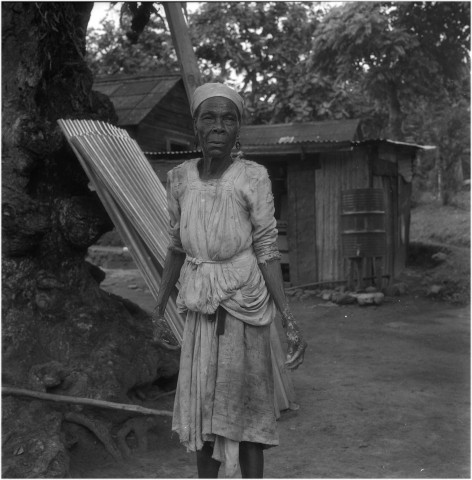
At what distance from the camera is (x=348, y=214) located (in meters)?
11.8

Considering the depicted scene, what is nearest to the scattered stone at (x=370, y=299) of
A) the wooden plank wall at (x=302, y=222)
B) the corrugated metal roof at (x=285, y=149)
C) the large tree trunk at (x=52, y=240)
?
the wooden plank wall at (x=302, y=222)

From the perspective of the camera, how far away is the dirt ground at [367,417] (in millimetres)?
4293

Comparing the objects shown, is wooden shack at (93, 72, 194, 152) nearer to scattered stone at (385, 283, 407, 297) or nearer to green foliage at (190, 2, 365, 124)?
green foliage at (190, 2, 365, 124)

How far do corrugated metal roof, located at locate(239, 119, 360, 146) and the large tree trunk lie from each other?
343 inches

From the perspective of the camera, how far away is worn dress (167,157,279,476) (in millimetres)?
2814

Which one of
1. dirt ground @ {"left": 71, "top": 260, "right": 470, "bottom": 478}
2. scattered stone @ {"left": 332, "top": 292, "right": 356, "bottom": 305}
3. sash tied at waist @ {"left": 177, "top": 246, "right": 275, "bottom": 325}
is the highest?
sash tied at waist @ {"left": 177, "top": 246, "right": 275, "bottom": 325}

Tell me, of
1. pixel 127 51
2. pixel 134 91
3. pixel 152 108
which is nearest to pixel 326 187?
pixel 152 108

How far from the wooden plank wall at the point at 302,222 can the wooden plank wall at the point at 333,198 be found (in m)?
0.11

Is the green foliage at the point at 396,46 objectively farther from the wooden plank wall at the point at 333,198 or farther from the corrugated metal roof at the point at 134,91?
the wooden plank wall at the point at 333,198

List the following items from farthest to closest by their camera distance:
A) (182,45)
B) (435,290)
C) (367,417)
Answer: (435,290) < (182,45) < (367,417)

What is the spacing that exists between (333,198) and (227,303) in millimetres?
9676

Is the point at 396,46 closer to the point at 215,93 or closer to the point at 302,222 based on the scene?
the point at 302,222

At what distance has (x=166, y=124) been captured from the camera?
17.6 m

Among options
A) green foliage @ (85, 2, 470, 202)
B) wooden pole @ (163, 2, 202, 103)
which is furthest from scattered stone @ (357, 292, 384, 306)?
green foliage @ (85, 2, 470, 202)
